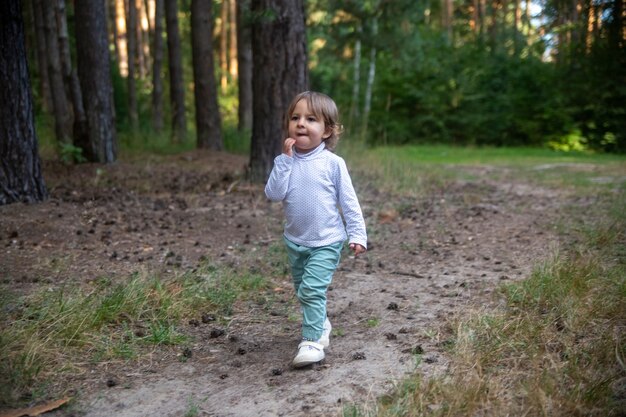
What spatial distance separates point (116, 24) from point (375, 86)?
32.4 ft

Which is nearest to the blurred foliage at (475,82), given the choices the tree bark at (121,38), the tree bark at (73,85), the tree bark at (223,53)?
Result: the tree bark at (121,38)

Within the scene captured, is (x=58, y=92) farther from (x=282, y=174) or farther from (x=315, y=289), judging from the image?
(x=315, y=289)

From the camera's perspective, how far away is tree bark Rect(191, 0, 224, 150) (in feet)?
45.8

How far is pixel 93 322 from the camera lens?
398 cm

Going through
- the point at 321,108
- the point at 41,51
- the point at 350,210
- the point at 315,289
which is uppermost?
the point at 41,51

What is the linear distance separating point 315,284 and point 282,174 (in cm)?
65

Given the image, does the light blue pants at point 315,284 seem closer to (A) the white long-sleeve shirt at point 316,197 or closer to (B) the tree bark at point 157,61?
A: (A) the white long-sleeve shirt at point 316,197

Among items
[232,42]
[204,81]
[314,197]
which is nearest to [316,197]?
[314,197]

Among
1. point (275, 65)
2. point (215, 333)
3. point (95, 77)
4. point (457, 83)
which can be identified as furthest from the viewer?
point (457, 83)

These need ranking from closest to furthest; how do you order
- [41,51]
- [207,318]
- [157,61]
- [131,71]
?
1. [207,318]
2. [41,51]
3. [157,61]
4. [131,71]

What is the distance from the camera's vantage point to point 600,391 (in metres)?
2.85

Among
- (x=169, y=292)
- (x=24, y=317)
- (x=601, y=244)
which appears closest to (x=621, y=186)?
(x=601, y=244)

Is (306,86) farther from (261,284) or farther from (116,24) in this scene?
(116,24)

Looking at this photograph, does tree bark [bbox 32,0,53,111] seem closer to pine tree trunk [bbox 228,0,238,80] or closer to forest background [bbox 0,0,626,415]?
forest background [bbox 0,0,626,415]
